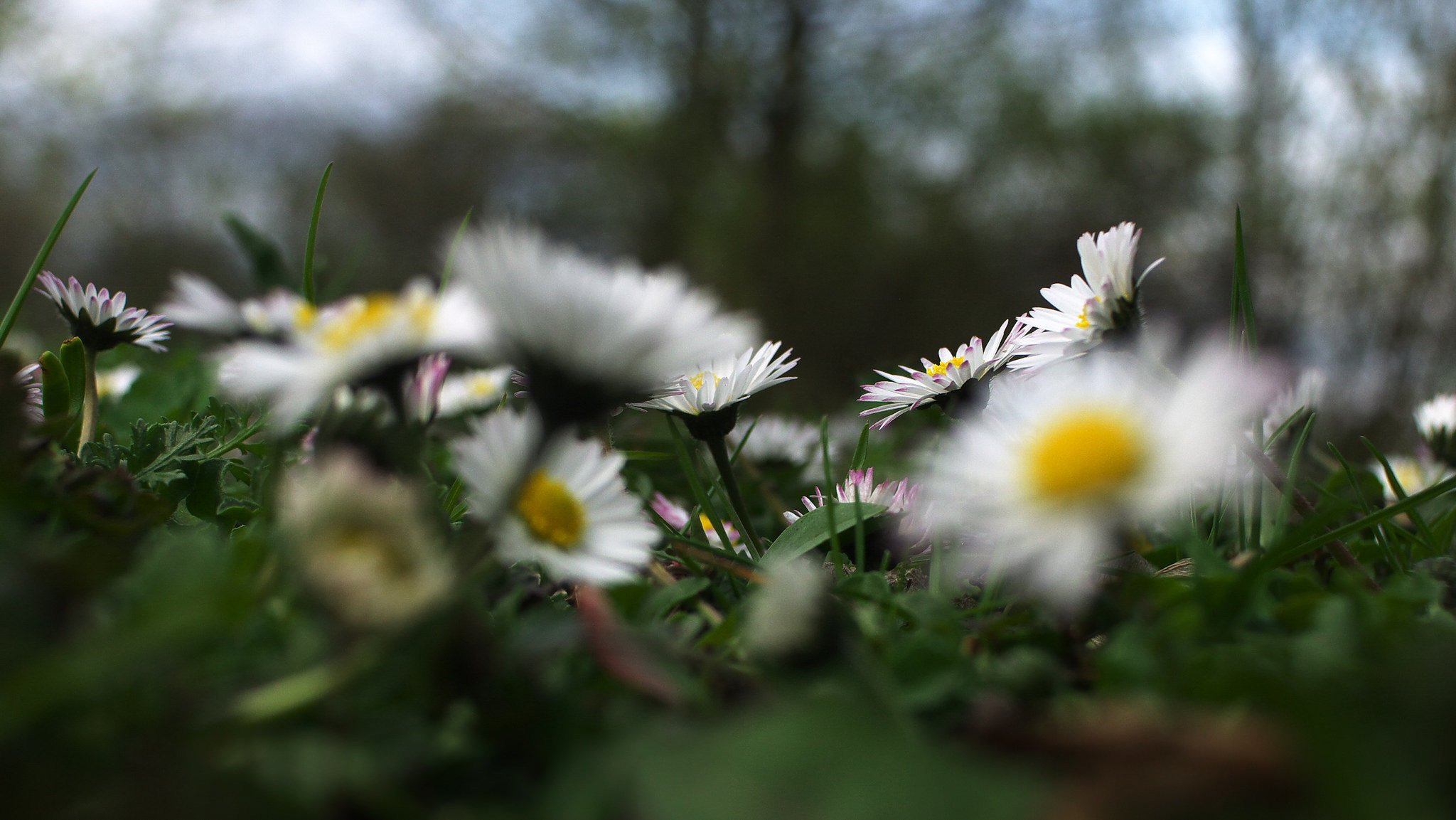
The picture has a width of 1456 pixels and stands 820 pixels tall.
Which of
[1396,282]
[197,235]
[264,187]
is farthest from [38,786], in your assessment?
[264,187]

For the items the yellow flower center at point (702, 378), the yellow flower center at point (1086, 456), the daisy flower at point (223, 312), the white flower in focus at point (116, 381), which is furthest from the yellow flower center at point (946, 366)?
the white flower in focus at point (116, 381)

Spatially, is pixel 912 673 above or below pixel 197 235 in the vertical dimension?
below

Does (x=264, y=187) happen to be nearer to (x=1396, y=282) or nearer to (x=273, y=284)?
(x=273, y=284)

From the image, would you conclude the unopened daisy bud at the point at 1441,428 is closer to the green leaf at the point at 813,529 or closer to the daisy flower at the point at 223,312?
the green leaf at the point at 813,529

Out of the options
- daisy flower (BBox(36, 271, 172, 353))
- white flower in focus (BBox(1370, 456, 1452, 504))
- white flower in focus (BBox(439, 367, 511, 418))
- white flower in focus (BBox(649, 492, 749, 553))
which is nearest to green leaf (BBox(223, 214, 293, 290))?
white flower in focus (BBox(439, 367, 511, 418))

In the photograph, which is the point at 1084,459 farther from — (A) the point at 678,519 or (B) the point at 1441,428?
(B) the point at 1441,428

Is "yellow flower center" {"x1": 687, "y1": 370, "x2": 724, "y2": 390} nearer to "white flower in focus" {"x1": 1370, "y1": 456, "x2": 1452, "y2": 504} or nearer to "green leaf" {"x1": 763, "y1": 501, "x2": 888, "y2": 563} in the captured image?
"green leaf" {"x1": 763, "y1": 501, "x2": 888, "y2": 563}
